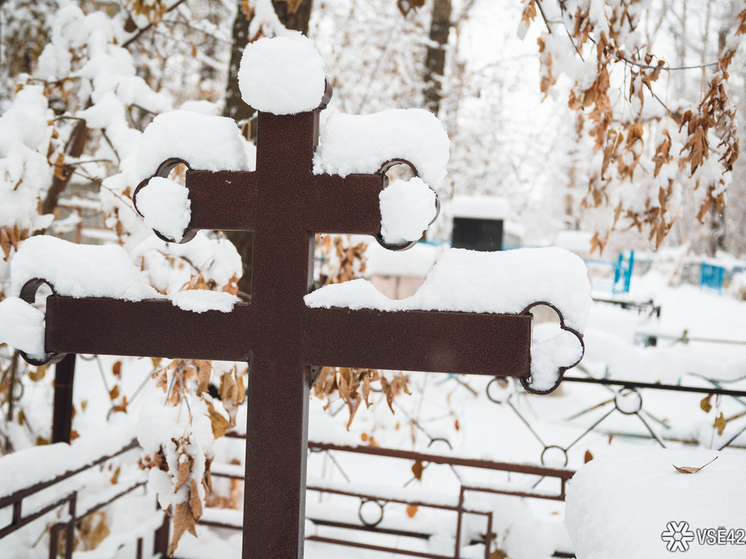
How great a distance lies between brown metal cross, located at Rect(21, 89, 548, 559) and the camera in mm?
958

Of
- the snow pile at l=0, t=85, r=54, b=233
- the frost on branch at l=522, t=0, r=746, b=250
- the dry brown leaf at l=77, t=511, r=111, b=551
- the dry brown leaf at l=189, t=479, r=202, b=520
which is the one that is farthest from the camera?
the dry brown leaf at l=77, t=511, r=111, b=551

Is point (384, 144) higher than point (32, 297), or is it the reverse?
point (384, 144)

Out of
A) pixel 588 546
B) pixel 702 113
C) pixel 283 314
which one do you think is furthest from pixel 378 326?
pixel 702 113

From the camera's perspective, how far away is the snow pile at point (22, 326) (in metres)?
1.00

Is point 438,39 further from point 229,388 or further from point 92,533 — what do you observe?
point 92,533

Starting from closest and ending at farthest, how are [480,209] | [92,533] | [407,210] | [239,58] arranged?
1. [407,210]
2. [92,533]
3. [239,58]
4. [480,209]

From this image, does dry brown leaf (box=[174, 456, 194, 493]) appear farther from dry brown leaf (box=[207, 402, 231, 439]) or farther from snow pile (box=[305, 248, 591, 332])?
snow pile (box=[305, 248, 591, 332])

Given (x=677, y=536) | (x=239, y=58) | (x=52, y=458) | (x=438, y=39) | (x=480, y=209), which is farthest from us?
(x=438, y=39)

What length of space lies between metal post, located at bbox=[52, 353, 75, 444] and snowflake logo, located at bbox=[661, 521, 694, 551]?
191cm

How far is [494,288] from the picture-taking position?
95 centimetres

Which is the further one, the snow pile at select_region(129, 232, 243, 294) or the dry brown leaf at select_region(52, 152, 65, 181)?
the dry brown leaf at select_region(52, 152, 65, 181)

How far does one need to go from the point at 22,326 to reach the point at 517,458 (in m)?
3.49

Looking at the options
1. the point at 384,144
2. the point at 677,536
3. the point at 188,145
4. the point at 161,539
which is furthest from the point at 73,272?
the point at 161,539

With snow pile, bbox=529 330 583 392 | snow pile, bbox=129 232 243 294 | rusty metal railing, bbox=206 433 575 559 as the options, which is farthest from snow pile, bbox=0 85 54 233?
snow pile, bbox=529 330 583 392
